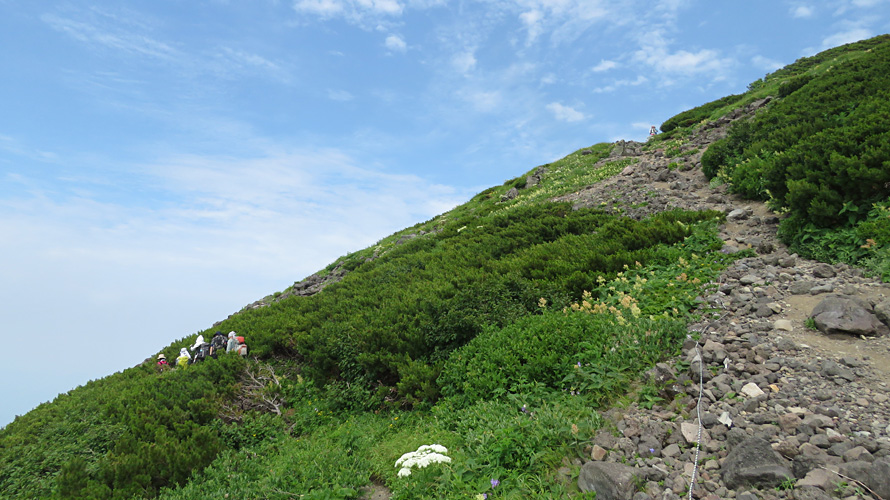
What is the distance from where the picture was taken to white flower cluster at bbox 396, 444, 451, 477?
528 centimetres

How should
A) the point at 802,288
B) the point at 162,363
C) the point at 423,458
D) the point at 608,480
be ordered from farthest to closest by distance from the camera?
the point at 162,363 → the point at 802,288 → the point at 423,458 → the point at 608,480

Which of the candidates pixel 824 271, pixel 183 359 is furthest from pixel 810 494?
pixel 183 359

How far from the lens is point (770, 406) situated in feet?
15.5

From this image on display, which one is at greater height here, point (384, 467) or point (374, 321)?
point (374, 321)

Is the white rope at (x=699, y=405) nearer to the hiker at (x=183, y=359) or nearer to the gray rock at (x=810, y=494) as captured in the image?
the gray rock at (x=810, y=494)

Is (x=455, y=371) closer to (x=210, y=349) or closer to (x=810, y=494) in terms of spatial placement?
(x=810, y=494)

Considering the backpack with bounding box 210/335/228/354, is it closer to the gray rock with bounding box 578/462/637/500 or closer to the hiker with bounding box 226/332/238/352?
the hiker with bounding box 226/332/238/352

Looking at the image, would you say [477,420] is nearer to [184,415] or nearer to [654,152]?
[184,415]

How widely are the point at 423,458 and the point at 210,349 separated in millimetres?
9123

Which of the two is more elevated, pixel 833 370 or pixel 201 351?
pixel 201 351

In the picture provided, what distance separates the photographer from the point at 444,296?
35.4 ft

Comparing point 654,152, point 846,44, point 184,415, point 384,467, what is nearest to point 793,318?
point 384,467

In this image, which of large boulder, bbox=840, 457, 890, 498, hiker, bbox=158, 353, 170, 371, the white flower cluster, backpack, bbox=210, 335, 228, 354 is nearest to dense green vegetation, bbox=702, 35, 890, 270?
large boulder, bbox=840, 457, 890, 498

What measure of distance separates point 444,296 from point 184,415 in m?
5.80
